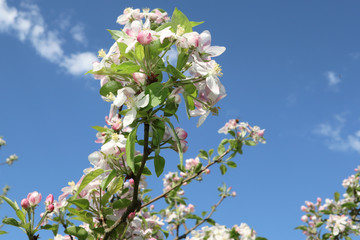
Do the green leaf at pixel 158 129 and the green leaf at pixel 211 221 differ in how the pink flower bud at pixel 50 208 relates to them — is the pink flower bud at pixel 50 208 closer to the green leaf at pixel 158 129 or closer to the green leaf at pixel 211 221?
the green leaf at pixel 158 129

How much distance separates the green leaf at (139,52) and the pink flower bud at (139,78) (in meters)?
0.05

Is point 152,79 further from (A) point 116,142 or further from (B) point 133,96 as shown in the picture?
(A) point 116,142

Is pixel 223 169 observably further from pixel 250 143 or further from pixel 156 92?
pixel 156 92

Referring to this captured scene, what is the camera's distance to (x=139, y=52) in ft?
4.17

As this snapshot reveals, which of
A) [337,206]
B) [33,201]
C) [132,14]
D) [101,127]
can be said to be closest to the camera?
[101,127]

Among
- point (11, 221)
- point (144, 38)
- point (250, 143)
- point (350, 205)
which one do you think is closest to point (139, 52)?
point (144, 38)

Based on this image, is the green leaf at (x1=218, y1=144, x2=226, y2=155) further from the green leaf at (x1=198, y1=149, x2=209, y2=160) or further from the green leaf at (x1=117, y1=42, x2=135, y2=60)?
the green leaf at (x1=117, y1=42, x2=135, y2=60)

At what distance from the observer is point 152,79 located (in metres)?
1.32

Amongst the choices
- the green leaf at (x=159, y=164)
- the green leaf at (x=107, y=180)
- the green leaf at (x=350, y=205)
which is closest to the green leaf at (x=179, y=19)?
the green leaf at (x=159, y=164)

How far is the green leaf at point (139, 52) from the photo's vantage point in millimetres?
1268

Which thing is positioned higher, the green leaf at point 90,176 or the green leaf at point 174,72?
the green leaf at point 174,72

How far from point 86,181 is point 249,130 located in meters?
2.85

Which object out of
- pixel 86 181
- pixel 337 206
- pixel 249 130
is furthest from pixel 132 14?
pixel 337 206

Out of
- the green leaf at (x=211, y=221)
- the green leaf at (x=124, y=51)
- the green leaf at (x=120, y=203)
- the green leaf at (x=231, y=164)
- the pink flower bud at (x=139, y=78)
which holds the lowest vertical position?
the green leaf at (x=120, y=203)
